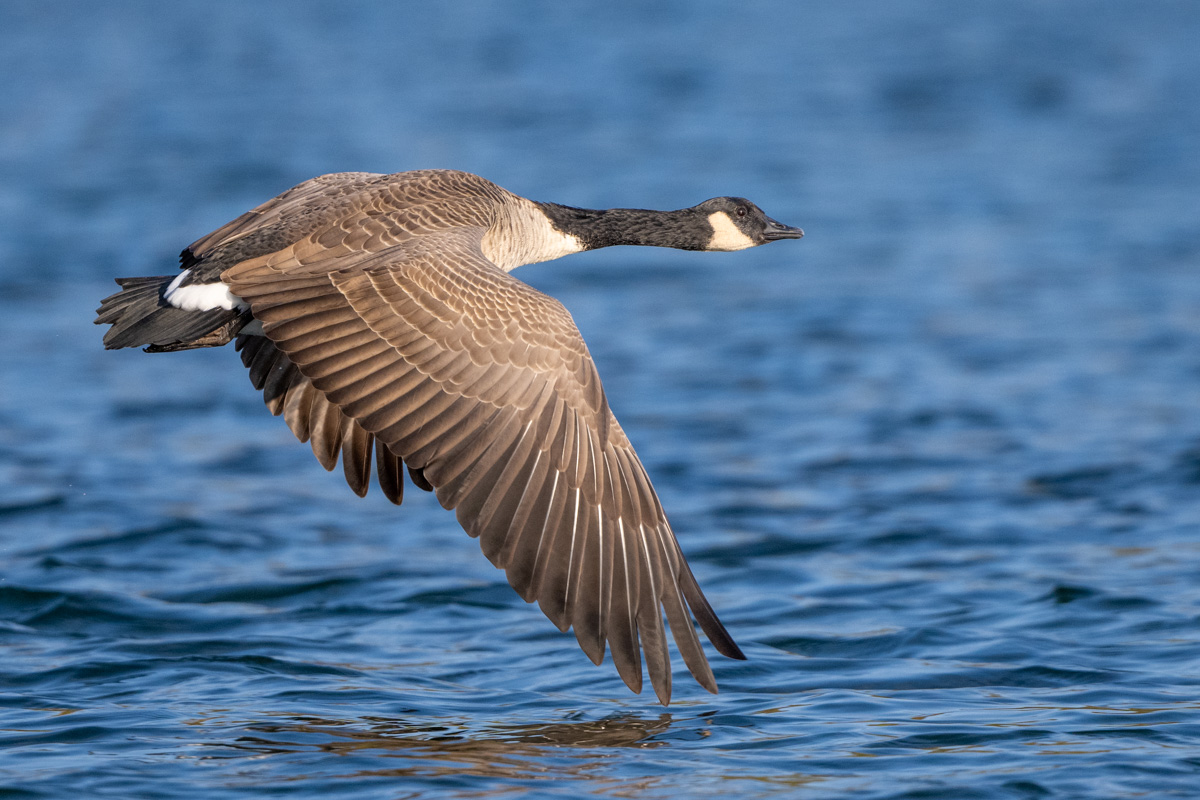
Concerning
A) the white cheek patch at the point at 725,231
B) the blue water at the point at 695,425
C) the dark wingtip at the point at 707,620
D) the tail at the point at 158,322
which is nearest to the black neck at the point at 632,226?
the white cheek patch at the point at 725,231

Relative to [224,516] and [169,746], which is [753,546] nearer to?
[224,516]

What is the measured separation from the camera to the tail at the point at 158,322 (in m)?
6.47

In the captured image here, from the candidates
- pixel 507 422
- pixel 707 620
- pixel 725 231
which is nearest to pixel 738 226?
pixel 725 231

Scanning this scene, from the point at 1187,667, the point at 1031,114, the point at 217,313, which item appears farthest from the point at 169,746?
the point at 1031,114

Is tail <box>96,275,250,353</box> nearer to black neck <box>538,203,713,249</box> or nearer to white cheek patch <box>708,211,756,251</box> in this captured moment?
black neck <box>538,203,713,249</box>

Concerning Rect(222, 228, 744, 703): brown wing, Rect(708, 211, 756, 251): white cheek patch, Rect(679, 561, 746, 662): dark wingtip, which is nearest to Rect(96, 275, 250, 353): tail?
Rect(222, 228, 744, 703): brown wing

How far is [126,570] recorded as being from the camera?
9.09 meters

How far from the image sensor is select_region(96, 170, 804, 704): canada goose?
581 cm

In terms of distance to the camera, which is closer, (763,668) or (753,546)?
(763,668)

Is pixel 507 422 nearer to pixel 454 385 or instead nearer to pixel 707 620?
pixel 454 385

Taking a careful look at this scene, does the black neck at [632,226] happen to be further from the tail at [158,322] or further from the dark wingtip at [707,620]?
the dark wingtip at [707,620]

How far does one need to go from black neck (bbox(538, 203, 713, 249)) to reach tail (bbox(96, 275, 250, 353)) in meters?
2.17

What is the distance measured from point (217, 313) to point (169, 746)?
5.95ft

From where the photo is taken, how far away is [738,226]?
8734mm
